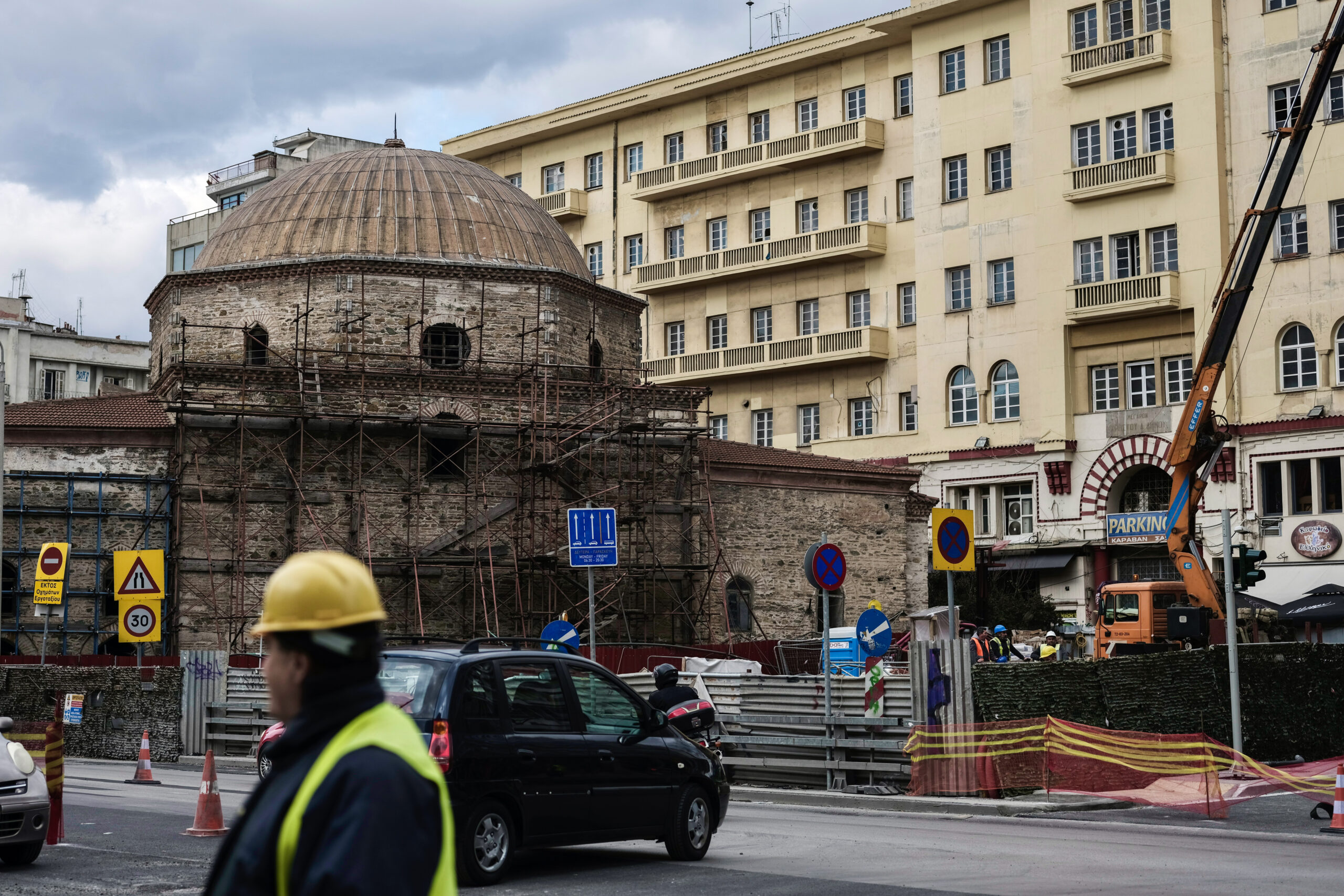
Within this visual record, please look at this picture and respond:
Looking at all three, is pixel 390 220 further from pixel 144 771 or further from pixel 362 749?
pixel 362 749

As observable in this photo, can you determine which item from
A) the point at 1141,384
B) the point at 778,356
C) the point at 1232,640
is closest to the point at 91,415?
the point at 1232,640

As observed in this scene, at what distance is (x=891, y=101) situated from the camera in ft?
181

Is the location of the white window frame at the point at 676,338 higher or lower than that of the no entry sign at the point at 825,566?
higher

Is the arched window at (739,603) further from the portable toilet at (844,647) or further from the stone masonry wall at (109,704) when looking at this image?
the stone masonry wall at (109,704)

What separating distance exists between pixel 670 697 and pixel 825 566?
153 inches

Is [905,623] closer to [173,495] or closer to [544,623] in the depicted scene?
[544,623]

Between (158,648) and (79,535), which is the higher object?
(79,535)

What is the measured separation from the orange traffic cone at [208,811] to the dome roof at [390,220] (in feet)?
82.0

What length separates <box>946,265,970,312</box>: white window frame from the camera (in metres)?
51.9

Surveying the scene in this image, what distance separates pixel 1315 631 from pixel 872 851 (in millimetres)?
32442

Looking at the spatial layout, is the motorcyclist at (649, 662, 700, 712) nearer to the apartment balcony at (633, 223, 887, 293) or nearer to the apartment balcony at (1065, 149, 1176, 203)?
the apartment balcony at (1065, 149, 1176, 203)

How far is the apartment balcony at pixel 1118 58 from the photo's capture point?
154 ft

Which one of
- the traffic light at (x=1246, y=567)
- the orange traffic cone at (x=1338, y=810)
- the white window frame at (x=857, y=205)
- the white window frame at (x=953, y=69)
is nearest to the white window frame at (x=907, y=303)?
the white window frame at (x=857, y=205)

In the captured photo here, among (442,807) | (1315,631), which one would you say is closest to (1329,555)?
(1315,631)
